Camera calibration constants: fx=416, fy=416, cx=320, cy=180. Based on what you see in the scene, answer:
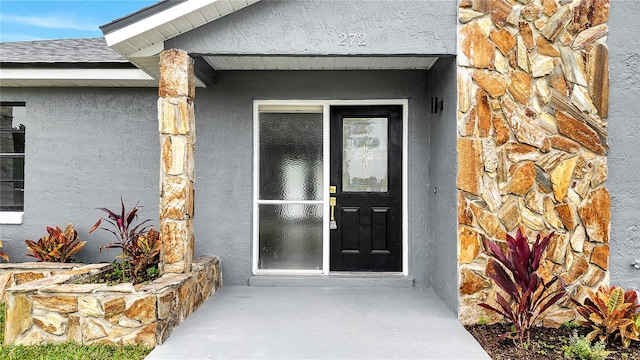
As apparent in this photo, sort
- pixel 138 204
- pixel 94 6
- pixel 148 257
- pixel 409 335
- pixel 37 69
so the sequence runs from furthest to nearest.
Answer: pixel 94 6, pixel 138 204, pixel 37 69, pixel 148 257, pixel 409 335

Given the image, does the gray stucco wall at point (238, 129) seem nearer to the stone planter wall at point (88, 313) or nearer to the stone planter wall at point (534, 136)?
the stone planter wall at point (534, 136)

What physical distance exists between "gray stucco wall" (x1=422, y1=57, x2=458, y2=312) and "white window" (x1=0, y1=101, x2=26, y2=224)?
5650mm

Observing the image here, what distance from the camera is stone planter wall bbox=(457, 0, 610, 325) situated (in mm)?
4156

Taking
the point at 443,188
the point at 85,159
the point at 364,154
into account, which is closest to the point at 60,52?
the point at 85,159

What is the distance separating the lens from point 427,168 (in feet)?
17.7

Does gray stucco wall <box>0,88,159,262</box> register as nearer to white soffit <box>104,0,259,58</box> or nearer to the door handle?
white soffit <box>104,0,259,58</box>

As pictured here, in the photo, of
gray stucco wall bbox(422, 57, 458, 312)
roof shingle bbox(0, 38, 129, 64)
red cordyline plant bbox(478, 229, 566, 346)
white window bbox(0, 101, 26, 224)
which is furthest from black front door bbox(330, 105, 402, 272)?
white window bbox(0, 101, 26, 224)

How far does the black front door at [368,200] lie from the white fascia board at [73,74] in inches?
101

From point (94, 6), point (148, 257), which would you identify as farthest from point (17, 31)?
point (148, 257)

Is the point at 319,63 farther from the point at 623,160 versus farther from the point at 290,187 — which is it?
the point at 623,160

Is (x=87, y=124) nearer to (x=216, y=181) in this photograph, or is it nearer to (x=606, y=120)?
(x=216, y=181)

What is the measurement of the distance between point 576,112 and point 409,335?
278 cm

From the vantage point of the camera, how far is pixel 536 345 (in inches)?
142

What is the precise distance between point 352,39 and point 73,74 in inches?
141
